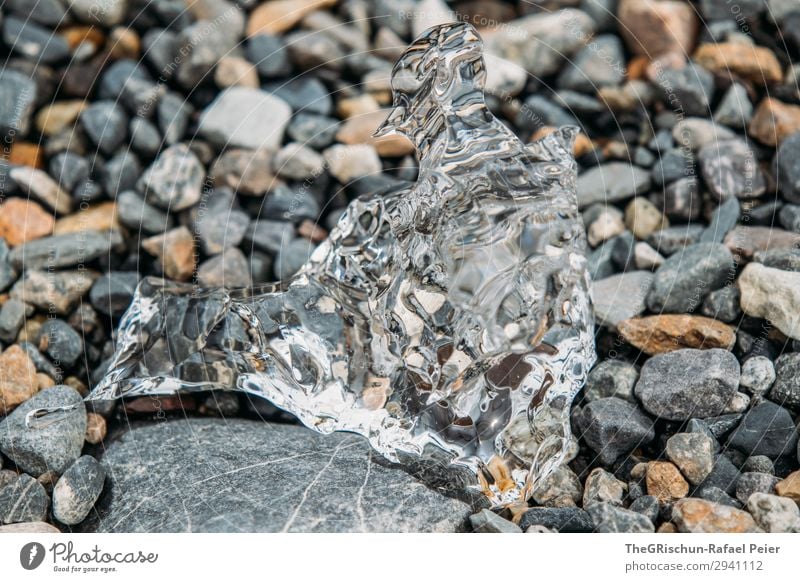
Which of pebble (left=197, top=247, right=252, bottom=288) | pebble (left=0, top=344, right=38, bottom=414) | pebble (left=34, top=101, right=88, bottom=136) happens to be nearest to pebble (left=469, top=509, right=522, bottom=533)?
pebble (left=197, top=247, right=252, bottom=288)

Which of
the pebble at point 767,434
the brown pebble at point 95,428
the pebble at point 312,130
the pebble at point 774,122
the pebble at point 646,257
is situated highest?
the pebble at point 774,122

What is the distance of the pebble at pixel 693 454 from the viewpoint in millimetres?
1957

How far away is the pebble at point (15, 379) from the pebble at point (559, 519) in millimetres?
1289

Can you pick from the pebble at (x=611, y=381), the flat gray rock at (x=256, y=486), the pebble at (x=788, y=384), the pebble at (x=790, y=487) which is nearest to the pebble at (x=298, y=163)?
the flat gray rock at (x=256, y=486)

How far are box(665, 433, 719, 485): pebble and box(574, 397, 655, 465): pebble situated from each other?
0.25 ft

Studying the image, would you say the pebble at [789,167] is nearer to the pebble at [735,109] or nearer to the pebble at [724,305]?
the pebble at [735,109]

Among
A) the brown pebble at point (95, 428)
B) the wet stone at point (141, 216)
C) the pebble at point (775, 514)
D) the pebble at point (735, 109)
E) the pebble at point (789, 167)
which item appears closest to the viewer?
the pebble at point (775, 514)

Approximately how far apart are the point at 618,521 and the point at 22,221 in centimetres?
199

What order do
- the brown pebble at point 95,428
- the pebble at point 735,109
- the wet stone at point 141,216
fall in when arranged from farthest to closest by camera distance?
1. the pebble at point 735,109
2. the wet stone at point 141,216
3. the brown pebble at point 95,428

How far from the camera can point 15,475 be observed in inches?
80.4

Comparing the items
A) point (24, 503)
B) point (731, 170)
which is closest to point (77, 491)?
point (24, 503)

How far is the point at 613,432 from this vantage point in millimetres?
2049
